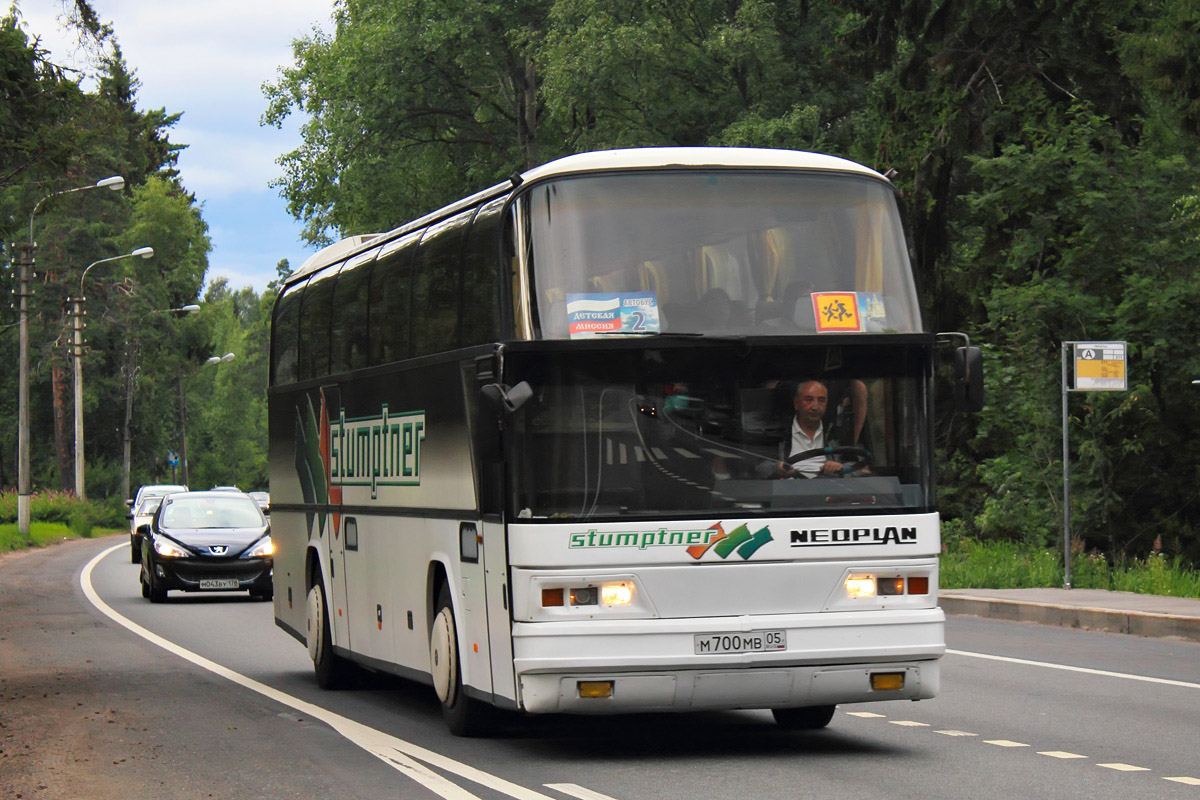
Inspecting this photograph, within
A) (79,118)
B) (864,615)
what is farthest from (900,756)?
(79,118)

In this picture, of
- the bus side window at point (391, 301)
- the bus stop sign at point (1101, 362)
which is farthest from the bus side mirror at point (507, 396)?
the bus stop sign at point (1101, 362)

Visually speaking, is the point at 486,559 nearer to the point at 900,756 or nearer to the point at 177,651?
the point at 900,756

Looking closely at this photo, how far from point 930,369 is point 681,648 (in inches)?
82.1

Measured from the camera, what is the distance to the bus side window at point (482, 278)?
1060 cm

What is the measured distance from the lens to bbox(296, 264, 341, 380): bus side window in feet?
49.3

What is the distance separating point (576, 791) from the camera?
9203 mm

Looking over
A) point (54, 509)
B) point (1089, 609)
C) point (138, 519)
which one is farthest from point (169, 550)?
point (54, 509)

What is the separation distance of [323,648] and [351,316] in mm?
2714

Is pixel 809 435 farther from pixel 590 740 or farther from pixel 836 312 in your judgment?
pixel 590 740

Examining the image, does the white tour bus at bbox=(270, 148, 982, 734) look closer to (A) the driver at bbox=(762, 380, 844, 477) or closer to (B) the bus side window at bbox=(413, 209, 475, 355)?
(A) the driver at bbox=(762, 380, 844, 477)

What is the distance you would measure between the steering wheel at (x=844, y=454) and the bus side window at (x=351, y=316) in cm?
432

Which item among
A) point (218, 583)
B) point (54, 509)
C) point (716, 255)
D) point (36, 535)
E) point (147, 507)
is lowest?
point (36, 535)

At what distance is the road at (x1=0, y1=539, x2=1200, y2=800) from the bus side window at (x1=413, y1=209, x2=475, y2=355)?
7.98 feet

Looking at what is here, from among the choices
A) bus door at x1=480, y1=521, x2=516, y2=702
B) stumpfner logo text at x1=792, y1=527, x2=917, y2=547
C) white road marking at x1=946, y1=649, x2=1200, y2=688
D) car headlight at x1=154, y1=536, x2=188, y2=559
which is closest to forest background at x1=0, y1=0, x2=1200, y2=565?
stumpfner logo text at x1=792, y1=527, x2=917, y2=547
